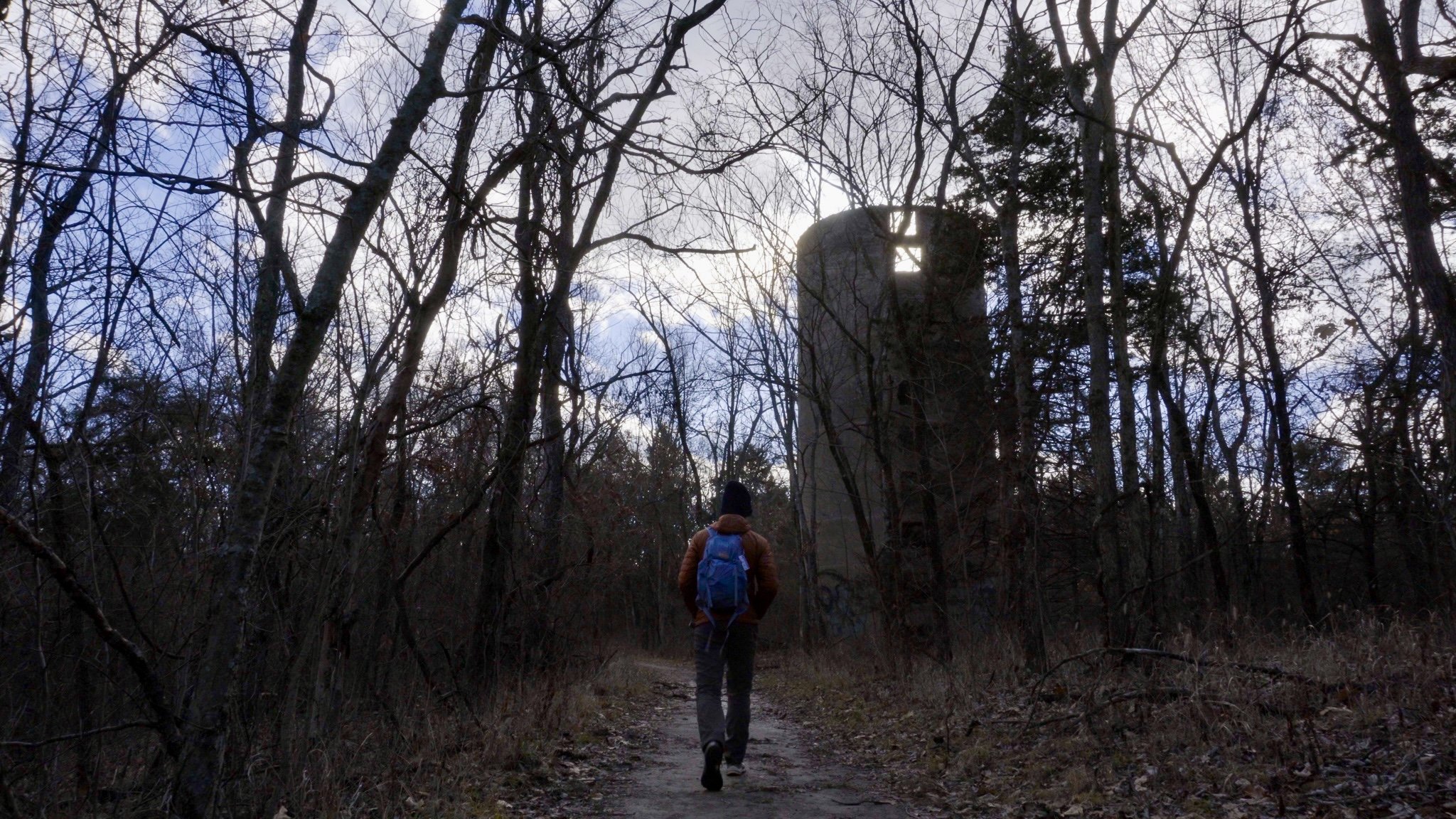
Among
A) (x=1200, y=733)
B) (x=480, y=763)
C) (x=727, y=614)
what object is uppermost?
(x=727, y=614)

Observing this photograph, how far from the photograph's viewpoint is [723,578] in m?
6.68

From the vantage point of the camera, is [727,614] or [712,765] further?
[727,614]

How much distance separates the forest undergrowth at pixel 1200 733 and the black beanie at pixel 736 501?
2096 mm

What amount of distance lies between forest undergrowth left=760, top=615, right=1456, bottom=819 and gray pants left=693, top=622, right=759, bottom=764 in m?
1.11

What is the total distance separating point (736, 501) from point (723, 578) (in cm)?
65

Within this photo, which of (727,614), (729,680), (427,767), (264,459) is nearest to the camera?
(264,459)

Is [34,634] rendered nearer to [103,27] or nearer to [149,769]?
[149,769]

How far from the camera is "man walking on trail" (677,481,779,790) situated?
658 cm

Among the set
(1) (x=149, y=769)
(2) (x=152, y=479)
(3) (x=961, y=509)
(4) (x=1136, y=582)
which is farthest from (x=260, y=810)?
(3) (x=961, y=509)

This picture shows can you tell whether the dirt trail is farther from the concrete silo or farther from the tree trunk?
the concrete silo

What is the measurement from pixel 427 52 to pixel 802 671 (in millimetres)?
15031

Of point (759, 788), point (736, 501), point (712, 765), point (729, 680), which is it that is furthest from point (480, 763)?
point (736, 501)

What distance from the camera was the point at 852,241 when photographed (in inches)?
608

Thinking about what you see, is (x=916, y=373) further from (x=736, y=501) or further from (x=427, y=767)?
(x=427, y=767)
